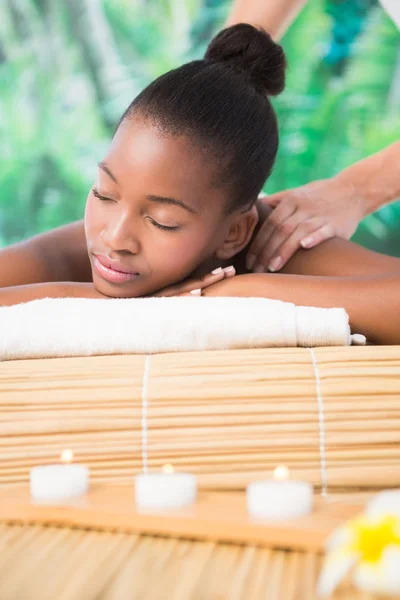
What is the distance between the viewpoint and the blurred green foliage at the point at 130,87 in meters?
3.89

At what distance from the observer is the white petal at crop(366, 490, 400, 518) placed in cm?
61

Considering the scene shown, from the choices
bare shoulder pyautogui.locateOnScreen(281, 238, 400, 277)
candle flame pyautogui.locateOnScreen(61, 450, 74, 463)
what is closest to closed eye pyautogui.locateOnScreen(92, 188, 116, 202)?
bare shoulder pyautogui.locateOnScreen(281, 238, 400, 277)

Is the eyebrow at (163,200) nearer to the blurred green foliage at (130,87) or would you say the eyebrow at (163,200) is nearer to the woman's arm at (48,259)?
the woman's arm at (48,259)

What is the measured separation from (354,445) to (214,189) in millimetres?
664

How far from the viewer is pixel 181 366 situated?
934 millimetres

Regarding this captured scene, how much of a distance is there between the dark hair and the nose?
20cm

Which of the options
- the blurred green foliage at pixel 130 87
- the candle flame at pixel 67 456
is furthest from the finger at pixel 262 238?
the blurred green foliage at pixel 130 87

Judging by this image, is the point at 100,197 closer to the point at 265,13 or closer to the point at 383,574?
the point at 383,574

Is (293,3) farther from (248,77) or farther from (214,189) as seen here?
(214,189)

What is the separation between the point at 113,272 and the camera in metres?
1.39

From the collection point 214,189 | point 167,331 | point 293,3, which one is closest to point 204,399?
point 167,331

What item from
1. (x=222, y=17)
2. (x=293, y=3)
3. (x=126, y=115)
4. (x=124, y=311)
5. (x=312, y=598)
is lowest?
(x=312, y=598)

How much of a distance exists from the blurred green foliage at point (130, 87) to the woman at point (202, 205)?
2364mm

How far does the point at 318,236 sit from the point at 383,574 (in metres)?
1.17
